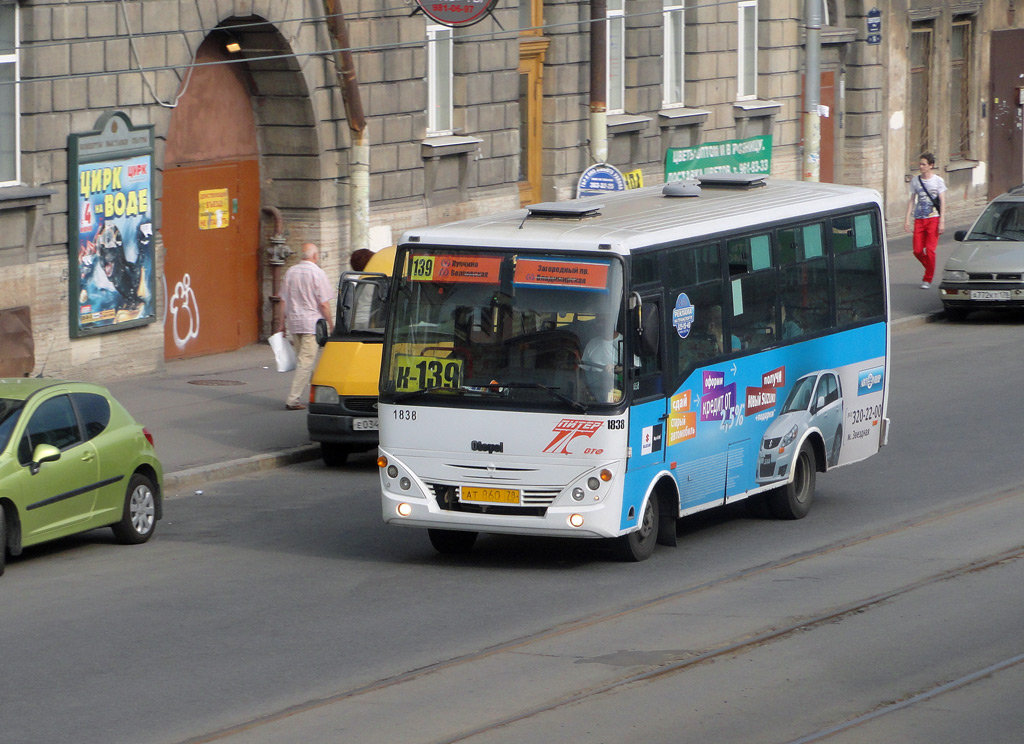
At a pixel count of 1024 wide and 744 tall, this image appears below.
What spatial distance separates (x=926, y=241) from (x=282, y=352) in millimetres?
13352

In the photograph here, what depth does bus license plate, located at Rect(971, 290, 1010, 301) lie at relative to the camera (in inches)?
976

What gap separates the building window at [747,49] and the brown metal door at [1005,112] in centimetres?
886

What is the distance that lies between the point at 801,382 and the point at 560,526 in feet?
10.1

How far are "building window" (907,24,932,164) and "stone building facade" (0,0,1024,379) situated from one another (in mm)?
2598

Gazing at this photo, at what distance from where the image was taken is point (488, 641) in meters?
10.0

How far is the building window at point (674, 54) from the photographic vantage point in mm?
31297

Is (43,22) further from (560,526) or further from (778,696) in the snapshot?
(778,696)

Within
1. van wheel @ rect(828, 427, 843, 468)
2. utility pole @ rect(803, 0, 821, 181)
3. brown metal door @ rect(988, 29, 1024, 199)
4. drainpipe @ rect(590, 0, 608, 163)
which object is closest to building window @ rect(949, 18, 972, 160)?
brown metal door @ rect(988, 29, 1024, 199)

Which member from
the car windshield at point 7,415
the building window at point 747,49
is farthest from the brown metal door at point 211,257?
the building window at point 747,49

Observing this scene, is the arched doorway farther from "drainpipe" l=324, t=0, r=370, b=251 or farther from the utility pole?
the utility pole

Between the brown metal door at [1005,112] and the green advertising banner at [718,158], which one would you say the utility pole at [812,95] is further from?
the brown metal door at [1005,112]

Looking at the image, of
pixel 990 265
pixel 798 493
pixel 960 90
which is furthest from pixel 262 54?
pixel 960 90

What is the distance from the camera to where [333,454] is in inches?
657

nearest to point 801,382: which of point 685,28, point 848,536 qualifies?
point 848,536
